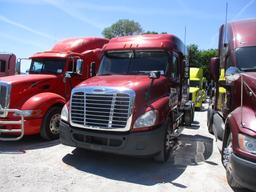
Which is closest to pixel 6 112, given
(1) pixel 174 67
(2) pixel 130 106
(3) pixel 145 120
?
(2) pixel 130 106

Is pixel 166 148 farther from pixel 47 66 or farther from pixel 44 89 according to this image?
pixel 47 66

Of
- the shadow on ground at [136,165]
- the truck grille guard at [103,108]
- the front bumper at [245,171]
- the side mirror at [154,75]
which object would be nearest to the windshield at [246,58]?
the side mirror at [154,75]

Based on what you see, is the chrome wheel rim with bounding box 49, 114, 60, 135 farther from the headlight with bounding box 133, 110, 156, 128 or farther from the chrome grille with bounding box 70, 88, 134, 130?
the headlight with bounding box 133, 110, 156, 128

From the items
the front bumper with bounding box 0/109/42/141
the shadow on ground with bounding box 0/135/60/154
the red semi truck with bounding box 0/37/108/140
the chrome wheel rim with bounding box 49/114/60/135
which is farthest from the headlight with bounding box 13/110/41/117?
the shadow on ground with bounding box 0/135/60/154

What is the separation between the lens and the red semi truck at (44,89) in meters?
7.53

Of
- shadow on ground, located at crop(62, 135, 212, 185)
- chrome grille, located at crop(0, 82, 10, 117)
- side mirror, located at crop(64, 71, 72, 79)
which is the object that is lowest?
shadow on ground, located at crop(62, 135, 212, 185)

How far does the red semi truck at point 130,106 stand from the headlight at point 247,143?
175 cm

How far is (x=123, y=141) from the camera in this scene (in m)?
5.55

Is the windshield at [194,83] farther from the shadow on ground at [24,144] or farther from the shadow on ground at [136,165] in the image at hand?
the shadow on ground at [24,144]

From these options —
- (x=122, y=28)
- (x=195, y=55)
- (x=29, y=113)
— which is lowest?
(x=29, y=113)

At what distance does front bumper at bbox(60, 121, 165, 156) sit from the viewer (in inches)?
216

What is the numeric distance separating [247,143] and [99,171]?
113 inches

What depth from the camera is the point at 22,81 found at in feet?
25.9

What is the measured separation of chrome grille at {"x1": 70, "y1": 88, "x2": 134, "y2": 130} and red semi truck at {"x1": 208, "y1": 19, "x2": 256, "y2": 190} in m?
1.88
